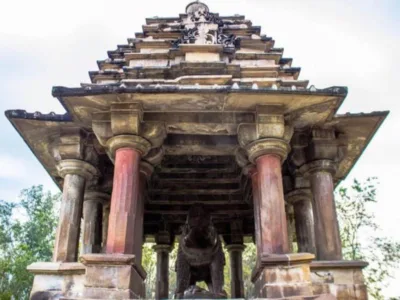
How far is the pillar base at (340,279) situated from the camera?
6.93 m

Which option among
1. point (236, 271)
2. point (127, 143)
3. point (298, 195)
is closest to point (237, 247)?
point (236, 271)

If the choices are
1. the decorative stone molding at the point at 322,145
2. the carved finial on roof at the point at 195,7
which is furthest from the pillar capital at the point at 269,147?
the carved finial on roof at the point at 195,7

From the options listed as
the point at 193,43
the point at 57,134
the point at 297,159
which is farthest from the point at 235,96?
the point at 57,134

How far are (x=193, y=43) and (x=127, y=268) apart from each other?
568 cm

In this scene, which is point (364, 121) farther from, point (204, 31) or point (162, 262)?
point (162, 262)

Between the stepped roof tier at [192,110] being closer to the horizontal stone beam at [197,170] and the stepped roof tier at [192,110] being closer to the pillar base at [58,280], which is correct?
the horizontal stone beam at [197,170]

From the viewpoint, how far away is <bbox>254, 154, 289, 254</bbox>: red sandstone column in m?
6.54

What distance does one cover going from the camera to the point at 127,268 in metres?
6.18

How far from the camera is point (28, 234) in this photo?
1510 inches

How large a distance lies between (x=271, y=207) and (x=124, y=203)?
94.3 inches

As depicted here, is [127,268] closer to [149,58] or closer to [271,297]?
[271,297]

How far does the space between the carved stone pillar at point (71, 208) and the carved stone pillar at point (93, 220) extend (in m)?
1.27

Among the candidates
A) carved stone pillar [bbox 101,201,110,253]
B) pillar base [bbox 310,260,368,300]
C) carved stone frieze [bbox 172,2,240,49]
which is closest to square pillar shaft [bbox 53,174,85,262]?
carved stone pillar [bbox 101,201,110,253]

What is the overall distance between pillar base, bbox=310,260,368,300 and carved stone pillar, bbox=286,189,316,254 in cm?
281
